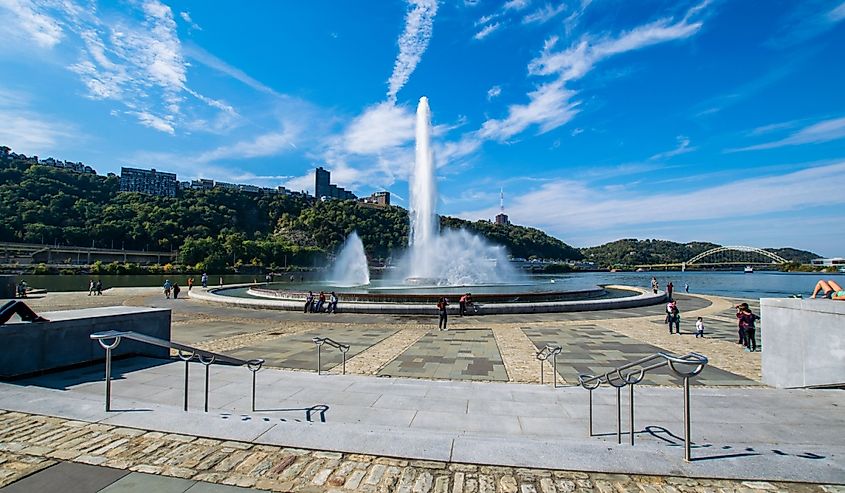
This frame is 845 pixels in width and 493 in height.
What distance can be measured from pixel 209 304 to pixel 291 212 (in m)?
139

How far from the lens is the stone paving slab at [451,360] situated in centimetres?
983

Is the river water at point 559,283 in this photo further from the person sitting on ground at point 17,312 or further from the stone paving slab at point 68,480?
the stone paving slab at point 68,480

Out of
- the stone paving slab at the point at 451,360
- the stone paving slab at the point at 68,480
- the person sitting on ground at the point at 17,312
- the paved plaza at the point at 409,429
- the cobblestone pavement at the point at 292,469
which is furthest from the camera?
the stone paving slab at the point at 451,360

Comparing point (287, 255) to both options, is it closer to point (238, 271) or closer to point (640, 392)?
point (238, 271)

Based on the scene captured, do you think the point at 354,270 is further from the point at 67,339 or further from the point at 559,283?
the point at 67,339

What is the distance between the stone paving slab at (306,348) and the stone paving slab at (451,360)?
1.69 metres

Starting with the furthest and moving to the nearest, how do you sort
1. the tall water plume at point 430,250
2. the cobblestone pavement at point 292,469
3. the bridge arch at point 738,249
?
the bridge arch at point 738,249, the tall water plume at point 430,250, the cobblestone pavement at point 292,469

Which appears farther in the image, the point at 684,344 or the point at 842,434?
the point at 684,344

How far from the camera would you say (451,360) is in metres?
11.3

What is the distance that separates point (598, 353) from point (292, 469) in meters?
10.6

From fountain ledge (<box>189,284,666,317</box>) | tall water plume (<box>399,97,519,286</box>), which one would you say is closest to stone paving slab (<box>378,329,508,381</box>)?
fountain ledge (<box>189,284,666,317</box>)

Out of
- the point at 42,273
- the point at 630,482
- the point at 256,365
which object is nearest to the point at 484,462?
the point at 630,482

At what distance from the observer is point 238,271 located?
97188 mm

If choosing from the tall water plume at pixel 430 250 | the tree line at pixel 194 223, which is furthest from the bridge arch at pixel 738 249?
the tall water plume at pixel 430 250
